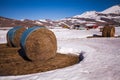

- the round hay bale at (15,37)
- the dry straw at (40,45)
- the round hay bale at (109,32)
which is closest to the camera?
Result: the dry straw at (40,45)

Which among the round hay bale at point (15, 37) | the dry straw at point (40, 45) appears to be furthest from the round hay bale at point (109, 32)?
the dry straw at point (40, 45)

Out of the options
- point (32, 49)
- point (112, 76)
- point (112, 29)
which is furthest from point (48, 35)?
point (112, 29)

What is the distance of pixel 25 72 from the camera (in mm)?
8875

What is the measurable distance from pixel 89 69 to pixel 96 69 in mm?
312

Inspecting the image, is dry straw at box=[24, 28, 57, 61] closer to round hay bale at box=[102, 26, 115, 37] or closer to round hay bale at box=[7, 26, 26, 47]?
round hay bale at box=[7, 26, 26, 47]

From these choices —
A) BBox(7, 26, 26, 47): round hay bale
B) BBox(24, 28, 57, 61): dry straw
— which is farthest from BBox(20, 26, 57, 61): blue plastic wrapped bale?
BBox(7, 26, 26, 47): round hay bale

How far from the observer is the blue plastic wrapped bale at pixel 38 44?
11129 millimetres

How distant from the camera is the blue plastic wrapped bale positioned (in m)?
11.1

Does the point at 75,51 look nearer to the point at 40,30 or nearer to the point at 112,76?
the point at 40,30

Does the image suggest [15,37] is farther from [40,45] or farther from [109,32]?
[109,32]

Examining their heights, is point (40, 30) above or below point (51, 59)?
above

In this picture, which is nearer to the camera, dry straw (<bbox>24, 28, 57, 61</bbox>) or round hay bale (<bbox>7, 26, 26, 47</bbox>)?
dry straw (<bbox>24, 28, 57, 61</bbox>)

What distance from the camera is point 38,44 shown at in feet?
37.3

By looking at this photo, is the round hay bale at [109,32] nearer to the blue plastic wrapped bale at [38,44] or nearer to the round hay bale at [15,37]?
the round hay bale at [15,37]
